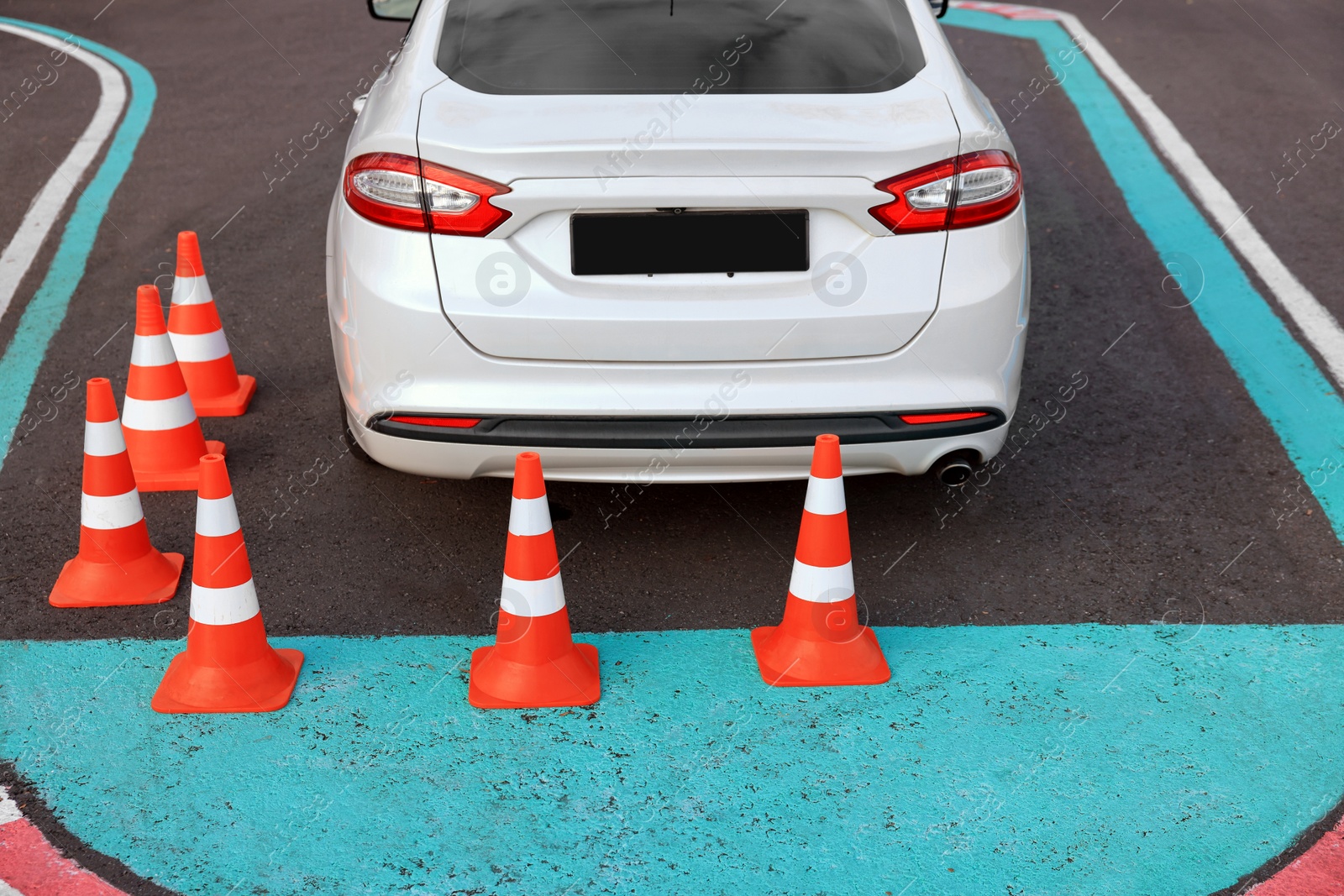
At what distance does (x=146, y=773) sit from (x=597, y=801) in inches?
45.1

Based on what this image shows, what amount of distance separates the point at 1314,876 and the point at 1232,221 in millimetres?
5049

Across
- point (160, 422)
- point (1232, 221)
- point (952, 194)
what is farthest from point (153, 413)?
point (1232, 221)

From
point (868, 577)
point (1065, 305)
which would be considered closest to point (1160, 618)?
point (868, 577)

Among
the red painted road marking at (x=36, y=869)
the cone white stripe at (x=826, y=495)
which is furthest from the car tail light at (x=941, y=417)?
the red painted road marking at (x=36, y=869)

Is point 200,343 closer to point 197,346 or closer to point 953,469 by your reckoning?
point 197,346

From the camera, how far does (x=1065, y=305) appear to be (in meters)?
6.32

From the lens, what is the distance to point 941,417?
3.75 metres

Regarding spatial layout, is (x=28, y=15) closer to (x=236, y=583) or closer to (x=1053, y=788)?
(x=236, y=583)

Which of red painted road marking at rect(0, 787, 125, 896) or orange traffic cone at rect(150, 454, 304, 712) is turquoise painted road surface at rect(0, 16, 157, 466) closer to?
orange traffic cone at rect(150, 454, 304, 712)

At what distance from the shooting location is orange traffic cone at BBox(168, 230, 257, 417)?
202 inches

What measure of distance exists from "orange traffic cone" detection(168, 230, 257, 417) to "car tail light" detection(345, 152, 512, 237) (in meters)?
1.74

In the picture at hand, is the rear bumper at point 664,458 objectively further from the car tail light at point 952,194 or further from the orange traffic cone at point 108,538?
the orange traffic cone at point 108,538

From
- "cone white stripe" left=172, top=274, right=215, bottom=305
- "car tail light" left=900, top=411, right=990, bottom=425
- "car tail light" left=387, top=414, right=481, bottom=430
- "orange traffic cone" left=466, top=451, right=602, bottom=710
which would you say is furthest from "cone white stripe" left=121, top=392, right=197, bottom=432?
"car tail light" left=900, top=411, right=990, bottom=425

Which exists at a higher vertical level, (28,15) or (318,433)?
(318,433)
